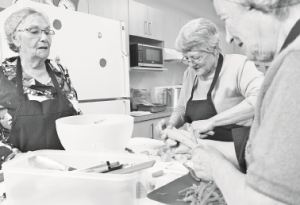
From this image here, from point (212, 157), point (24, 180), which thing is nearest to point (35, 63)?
point (24, 180)

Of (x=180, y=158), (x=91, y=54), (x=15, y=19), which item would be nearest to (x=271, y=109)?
(x=180, y=158)

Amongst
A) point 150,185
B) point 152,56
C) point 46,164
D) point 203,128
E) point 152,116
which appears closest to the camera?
point 46,164

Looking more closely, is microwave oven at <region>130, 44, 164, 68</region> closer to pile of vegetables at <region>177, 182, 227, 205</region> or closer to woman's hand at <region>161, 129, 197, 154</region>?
woman's hand at <region>161, 129, 197, 154</region>

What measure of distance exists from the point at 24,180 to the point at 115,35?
8.05ft

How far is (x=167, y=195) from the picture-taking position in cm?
87

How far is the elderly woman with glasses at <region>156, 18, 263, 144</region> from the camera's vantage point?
5.35ft

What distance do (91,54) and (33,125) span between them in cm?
140

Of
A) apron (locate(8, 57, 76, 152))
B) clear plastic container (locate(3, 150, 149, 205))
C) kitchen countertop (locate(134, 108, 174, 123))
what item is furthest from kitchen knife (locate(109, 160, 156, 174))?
kitchen countertop (locate(134, 108, 174, 123))

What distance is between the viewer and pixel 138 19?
12.3 ft

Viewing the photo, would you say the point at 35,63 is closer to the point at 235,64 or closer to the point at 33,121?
the point at 33,121

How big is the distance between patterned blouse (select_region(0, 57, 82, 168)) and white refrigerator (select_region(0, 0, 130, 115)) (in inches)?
29.7

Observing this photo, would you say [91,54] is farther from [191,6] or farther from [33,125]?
[191,6]

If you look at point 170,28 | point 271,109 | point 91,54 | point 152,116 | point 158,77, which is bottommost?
point 152,116

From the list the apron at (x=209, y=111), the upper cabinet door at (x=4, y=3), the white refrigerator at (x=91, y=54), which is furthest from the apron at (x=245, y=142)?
the upper cabinet door at (x=4, y=3)
